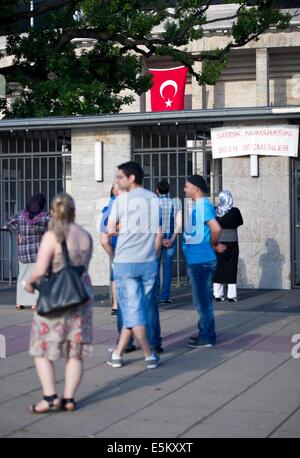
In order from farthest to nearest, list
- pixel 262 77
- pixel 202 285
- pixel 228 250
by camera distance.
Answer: pixel 262 77 < pixel 228 250 < pixel 202 285

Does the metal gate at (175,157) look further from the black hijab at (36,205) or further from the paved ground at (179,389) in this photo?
the paved ground at (179,389)

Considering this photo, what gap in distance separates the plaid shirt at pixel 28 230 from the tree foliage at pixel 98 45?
31.8 feet

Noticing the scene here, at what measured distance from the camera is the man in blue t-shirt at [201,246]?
34.7 ft

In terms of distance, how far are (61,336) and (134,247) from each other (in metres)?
1.79

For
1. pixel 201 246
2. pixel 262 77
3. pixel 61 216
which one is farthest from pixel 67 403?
pixel 262 77

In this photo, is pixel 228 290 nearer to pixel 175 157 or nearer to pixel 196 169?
pixel 196 169

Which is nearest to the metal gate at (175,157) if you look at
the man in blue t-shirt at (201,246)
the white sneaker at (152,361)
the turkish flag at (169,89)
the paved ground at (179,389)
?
the paved ground at (179,389)

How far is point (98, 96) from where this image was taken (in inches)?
955

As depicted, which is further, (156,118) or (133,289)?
(156,118)

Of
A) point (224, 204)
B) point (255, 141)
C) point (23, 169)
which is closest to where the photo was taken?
point (224, 204)

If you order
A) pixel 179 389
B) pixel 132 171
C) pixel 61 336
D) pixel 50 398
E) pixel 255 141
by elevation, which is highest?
pixel 255 141

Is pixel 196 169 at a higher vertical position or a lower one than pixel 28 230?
higher

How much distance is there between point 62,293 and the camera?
297 inches
